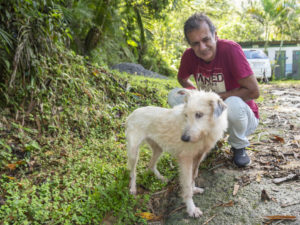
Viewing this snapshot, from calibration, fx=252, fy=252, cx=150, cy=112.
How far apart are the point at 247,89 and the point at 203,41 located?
0.82 meters

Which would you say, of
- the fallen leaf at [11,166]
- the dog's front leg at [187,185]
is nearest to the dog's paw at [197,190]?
the dog's front leg at [187,185]

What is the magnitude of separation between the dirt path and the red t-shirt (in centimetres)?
75

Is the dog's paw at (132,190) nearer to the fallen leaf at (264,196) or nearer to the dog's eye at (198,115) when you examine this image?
the dog's eye at (198,115)

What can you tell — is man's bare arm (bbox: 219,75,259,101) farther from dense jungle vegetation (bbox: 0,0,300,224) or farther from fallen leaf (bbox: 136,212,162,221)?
fallen leaf (bbox: 136,212,162,221)

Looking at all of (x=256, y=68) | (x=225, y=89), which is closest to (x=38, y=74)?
(x=225, y=89)

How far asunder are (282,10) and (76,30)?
21.3 metres

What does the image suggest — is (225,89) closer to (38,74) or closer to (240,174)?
(240,174)

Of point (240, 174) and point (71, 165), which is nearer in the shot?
point (240, 174)

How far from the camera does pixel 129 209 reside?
2.87 m

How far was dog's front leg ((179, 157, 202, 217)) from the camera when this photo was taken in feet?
8.81

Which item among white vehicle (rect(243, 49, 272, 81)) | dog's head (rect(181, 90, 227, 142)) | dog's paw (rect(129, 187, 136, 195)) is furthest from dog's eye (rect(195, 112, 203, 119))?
white vehicle (rect(243, 49, 272, 81))

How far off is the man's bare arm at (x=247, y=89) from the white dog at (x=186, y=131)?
53cm

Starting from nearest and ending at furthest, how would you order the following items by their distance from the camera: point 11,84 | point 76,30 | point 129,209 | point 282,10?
point 129,209 < point 11,84 < point 76,30 < point 282,10

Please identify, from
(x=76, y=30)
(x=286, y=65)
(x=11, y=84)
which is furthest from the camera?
(x=286, y=65)
